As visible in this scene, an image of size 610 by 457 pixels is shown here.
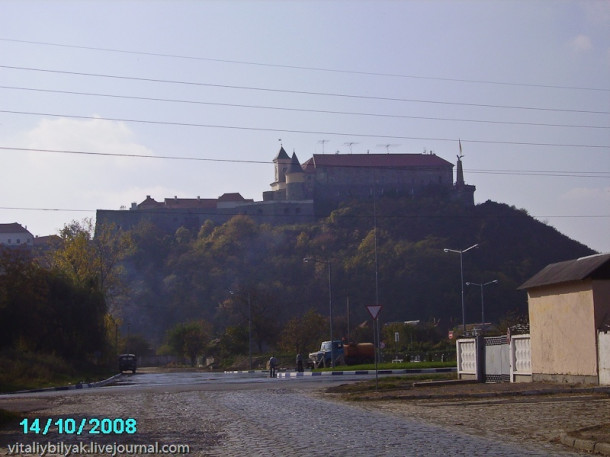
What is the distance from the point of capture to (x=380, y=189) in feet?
500

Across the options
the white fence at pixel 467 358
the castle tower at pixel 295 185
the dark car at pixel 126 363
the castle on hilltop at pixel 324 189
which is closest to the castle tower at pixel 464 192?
the castle on hilltop at pixel 324 189

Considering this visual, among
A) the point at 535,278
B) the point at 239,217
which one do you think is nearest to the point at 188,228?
the point at 239,217

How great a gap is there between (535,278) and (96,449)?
17.2 meters

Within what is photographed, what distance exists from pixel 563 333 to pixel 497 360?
3733 millimetres

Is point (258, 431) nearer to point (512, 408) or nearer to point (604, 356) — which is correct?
point (512, 408)

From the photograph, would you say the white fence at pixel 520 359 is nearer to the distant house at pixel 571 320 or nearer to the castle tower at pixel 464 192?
the distant house at pixel 571 320

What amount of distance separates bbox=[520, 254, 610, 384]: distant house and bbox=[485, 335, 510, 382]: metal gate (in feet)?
4.50

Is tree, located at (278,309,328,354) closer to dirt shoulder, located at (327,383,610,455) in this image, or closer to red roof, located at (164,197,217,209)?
dirt shoulder, located at (327,383,610,455)

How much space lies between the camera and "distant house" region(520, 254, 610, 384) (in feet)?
71.3

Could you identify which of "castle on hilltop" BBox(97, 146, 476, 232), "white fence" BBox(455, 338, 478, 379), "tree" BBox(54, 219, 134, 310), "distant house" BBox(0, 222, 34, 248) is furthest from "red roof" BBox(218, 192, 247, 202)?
"white fence" BBox(455, 338, 478, 379)

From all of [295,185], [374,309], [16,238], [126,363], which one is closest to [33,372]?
[374,309]

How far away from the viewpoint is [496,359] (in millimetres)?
26734

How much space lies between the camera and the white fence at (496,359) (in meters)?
25.4

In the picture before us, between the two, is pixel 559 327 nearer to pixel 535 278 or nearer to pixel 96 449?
pixel 535 278
